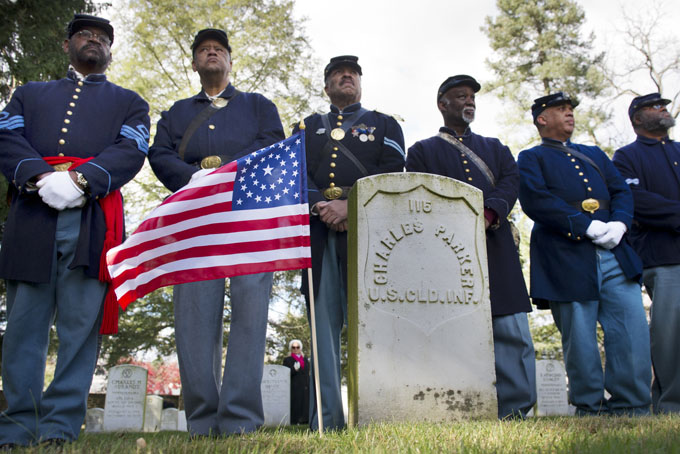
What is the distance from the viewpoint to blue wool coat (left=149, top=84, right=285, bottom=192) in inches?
157

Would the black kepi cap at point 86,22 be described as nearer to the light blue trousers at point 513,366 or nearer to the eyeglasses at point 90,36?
the eyeglasses at point 90,36

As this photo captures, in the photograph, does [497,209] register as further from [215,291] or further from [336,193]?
[215,291]

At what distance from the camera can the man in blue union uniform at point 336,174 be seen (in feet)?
13.6

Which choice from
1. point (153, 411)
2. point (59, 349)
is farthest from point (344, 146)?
point (153, 411)

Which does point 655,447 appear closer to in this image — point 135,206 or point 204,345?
point 204,345

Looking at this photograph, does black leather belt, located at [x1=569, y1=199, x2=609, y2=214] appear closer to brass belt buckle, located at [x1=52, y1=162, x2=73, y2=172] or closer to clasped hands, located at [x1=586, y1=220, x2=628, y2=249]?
clasped hands, located at [x1=586, y1=220, x2=628, y2=249]

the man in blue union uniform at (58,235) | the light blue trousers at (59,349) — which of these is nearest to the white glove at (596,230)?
the man in blue union uniform at (58,235)

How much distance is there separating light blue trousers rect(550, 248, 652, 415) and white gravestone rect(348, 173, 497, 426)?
3.61 feet

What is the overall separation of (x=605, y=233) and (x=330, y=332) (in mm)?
2324

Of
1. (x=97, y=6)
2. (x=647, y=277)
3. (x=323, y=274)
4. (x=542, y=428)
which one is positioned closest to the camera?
(x=542, y=428)

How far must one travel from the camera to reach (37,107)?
376cm

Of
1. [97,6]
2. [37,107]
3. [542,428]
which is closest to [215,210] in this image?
[37,107]

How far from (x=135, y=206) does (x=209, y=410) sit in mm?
12985

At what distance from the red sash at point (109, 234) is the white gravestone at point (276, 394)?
8240 mm
